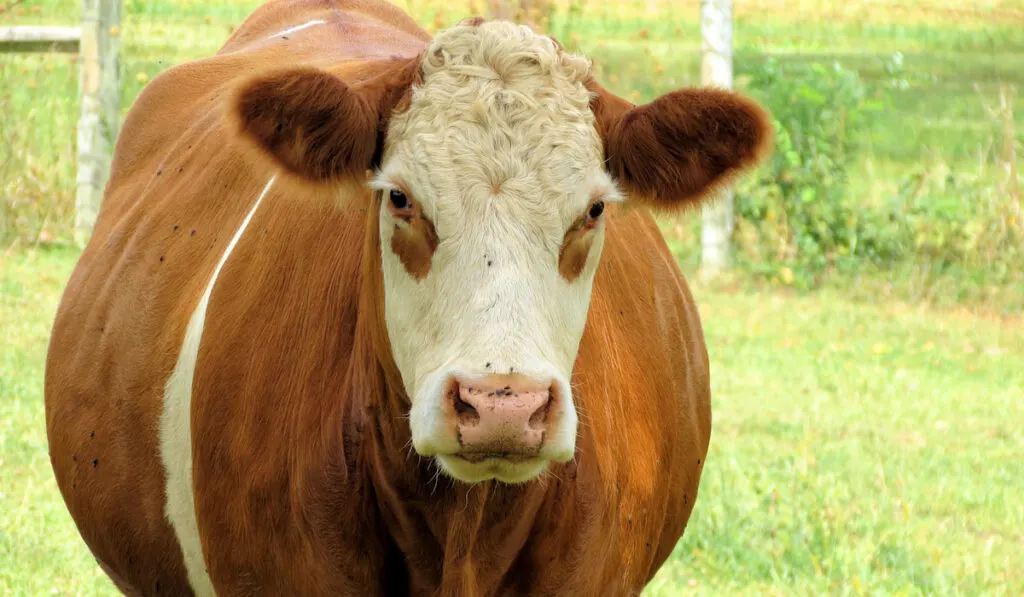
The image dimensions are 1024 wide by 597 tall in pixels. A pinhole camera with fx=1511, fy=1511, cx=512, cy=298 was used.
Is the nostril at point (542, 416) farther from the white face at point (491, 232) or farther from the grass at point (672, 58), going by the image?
the grass at point (672, 58)

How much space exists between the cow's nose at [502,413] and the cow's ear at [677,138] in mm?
641

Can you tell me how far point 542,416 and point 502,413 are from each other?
0.08 meters

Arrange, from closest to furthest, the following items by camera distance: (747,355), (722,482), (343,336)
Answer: (343,336), (722,482), (747,355)

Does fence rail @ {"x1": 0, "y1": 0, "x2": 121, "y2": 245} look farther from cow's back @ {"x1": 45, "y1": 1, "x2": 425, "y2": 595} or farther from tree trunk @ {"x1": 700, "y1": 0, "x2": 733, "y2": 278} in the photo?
cow's back @ {"x1": 45, "y1": 1, "x2": 425, "y2": 595}

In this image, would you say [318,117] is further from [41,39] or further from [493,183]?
[41,39]

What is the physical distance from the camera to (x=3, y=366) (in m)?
7.43

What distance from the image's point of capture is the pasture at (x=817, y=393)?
5.15m

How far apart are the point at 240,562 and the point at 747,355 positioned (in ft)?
18.2

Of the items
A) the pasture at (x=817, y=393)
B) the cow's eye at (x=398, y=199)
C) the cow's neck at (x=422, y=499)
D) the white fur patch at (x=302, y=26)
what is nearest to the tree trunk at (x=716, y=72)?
the pasture at (x=817, y=393)

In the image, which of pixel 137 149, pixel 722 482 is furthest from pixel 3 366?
pixel 722 482

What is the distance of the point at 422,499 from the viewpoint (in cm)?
291

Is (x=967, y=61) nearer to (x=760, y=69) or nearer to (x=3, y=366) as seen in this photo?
(x=760, y=69)

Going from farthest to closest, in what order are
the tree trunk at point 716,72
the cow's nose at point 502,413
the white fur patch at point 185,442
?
the tree trunk at point 716,72 → the white fur patch at point 185,442 → the cow's nose at point 502,413

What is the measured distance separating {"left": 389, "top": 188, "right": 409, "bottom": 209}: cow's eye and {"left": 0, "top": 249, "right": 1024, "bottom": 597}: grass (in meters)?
2.63
